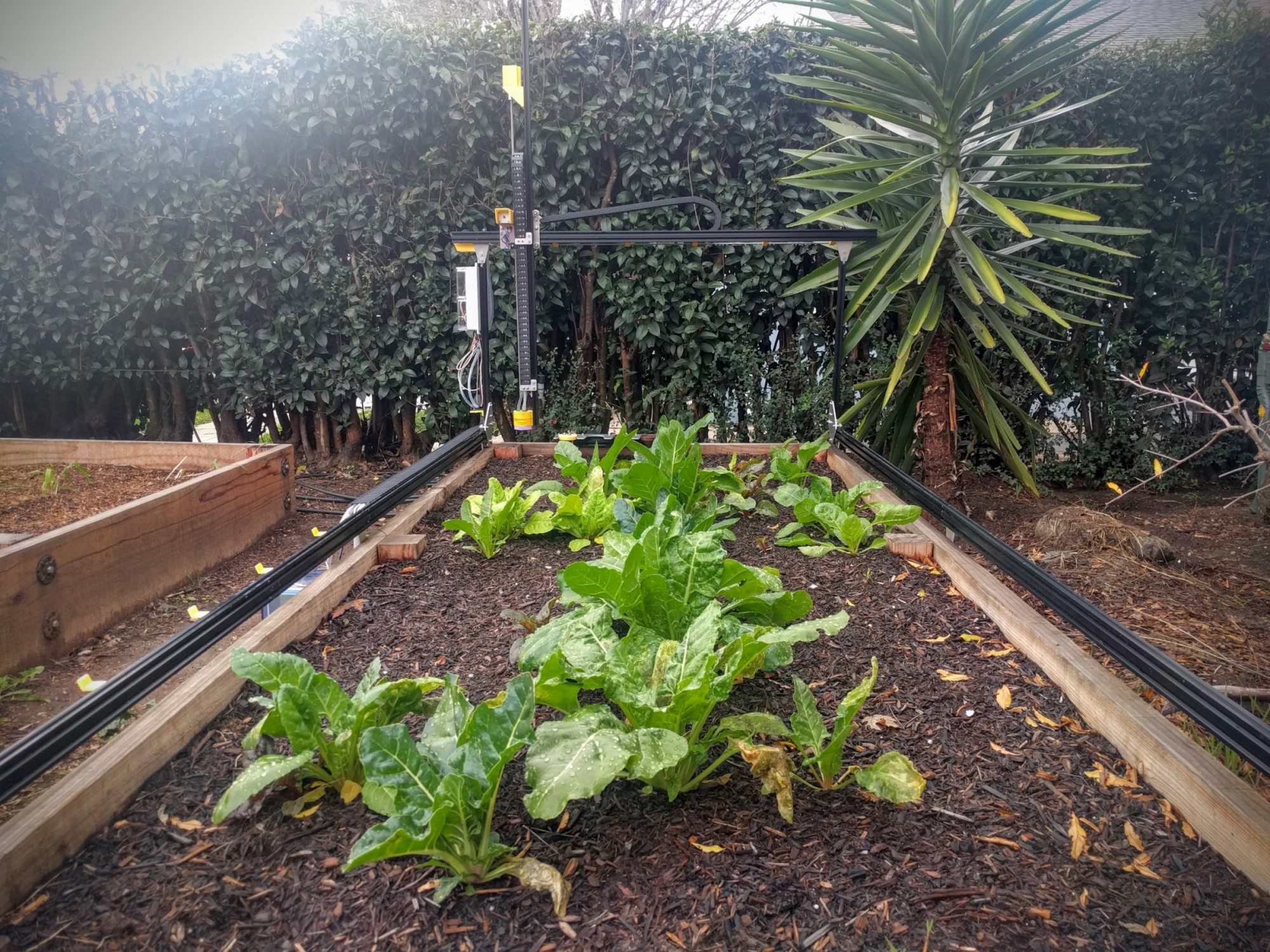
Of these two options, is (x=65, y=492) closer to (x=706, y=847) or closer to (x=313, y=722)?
(x=313, y=722)

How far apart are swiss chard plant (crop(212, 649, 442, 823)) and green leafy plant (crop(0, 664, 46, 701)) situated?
123cm

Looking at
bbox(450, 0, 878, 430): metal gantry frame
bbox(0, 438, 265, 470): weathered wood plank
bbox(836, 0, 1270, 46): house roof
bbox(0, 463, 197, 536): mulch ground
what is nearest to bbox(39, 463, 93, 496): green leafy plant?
bbox(0, 463, 197, 536): mulch ground

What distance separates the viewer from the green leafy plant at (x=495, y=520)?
220 cm

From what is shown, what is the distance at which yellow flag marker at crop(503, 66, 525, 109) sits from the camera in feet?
9.82

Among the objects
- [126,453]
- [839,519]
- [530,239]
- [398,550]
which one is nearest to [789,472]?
[839,519]

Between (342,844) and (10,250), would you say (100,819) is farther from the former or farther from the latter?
(10,250)

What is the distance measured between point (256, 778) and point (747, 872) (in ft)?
1.98

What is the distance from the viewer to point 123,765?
114cm

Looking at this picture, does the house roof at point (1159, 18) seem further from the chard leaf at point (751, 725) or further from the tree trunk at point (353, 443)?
the chard leaf at point (751, 725)

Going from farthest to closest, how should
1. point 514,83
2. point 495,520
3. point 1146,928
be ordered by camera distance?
point 514,83 < point 495,520 < point 1146,928

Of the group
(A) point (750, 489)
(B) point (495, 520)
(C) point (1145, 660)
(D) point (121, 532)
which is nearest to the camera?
(C) point (1145, 660)

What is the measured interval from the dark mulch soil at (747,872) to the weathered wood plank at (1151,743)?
3 cm

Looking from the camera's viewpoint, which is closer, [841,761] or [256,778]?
[256,778]

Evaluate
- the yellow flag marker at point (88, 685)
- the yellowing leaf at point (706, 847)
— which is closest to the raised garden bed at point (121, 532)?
the yellow flag marker at point (88, 685)
